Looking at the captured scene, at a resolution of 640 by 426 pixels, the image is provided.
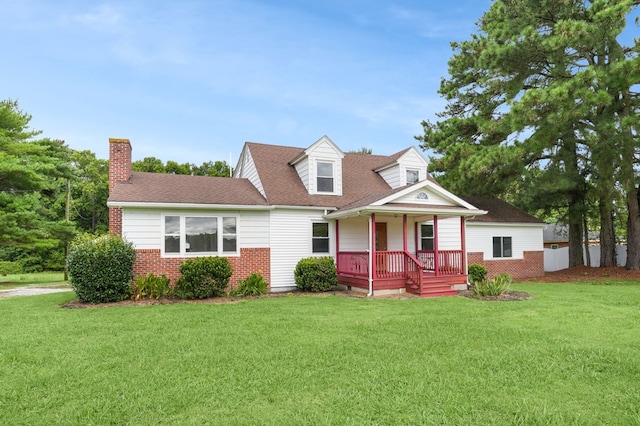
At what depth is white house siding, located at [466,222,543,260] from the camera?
17.9 meters

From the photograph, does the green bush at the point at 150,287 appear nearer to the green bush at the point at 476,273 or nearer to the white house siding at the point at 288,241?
the white house siding at the point at 288,241

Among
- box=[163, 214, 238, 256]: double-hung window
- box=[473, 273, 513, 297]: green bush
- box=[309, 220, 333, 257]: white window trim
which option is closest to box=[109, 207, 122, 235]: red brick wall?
box=[163, 214, 238, 256]: double-hung window

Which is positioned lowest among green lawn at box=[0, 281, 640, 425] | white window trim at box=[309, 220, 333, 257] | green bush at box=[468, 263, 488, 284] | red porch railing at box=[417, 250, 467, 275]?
green lawn at box=[0, 281, 640, 425]

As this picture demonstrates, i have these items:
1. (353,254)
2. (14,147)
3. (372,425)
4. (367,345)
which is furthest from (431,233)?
(14,147)

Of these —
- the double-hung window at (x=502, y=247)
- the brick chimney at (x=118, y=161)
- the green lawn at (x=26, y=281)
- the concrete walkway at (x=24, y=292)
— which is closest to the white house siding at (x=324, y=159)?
the brick chimney at (x=118, y=161)

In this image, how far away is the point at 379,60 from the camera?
697 inches

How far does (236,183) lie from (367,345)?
35.2 ft

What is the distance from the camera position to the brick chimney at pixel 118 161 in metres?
13.4

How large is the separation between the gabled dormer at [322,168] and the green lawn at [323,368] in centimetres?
716

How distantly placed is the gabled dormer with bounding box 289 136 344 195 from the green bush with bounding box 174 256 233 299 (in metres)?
4.81

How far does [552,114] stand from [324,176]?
868 cm

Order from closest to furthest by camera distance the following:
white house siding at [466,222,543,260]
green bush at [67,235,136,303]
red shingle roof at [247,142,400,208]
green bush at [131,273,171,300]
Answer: green bush at [67,235,136,303] → green bush at [131,273,171,300] → red shingle roof at [247,142,400,208] → white house siding at [466,222,543,260]

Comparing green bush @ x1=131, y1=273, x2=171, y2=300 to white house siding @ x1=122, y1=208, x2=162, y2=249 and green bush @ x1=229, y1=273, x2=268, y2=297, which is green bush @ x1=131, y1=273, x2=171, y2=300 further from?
green bush @ x1=229, y1=273, x2=268, y2=297

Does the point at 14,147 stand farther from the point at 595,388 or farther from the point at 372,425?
the point at 595,388
